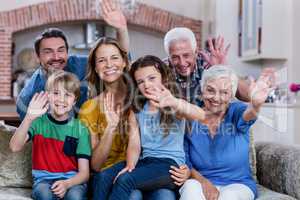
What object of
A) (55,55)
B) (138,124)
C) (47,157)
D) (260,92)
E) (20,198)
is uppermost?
(55,55)

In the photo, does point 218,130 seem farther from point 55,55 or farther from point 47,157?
point 55,55

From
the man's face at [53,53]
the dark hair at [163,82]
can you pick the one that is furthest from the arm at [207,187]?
the man's face at [53,53]

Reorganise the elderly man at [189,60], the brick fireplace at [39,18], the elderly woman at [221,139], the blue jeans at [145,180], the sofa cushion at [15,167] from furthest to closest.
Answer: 1. the brick fireplace at [39,18]
2. the elderly man at [189,60]
3. the sofa cushion at [15,167]
4. the elderly woman at [221,139]
5. the blue jeans at [145,180]

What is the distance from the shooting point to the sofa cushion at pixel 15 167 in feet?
7.61

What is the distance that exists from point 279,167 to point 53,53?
133cm

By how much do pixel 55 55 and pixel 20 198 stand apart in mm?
867

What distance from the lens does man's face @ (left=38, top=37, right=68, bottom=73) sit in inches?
103

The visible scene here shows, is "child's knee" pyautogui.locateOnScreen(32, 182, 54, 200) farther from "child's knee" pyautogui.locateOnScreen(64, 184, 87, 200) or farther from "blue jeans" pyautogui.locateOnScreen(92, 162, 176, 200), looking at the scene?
"blue jeans" pyautogui.locateOnScreen(92, 162, 176, 200)

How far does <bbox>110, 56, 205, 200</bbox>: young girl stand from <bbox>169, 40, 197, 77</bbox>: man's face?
36 cm

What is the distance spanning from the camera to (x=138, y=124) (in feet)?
7.16

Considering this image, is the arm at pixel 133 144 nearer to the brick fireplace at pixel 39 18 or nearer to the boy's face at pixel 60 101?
the boy's face at pixel 60 101

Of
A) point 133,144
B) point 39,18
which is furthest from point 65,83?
point 39,18

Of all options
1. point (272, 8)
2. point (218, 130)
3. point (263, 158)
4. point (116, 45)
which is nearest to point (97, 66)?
point (116, 45)

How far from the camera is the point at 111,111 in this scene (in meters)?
2.17
